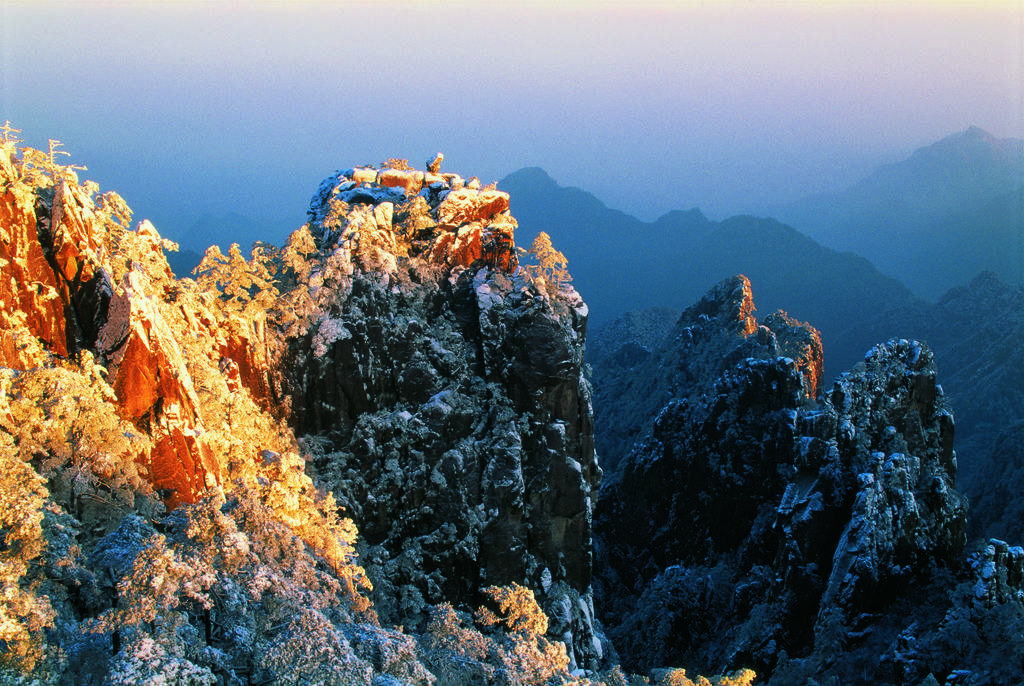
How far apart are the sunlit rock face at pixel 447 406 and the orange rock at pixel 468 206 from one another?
160mm

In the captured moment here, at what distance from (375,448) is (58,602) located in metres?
26.2

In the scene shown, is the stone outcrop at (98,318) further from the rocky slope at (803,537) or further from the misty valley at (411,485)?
the rocky slope at (803,537)

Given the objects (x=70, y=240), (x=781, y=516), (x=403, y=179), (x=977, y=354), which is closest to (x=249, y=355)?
(x=70, y=240)

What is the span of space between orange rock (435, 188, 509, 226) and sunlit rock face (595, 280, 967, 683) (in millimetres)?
37744

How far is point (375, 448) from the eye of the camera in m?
49.3

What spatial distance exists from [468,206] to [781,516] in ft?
138

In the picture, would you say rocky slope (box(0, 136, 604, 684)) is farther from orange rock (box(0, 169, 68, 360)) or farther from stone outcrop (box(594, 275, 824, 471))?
stone outcrop (box(594, 275, 824, 471))

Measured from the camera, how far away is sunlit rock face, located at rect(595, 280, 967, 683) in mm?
56500

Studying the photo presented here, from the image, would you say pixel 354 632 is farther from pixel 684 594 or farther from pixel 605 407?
pixel 605 407

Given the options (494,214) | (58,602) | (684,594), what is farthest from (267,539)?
(684,594)

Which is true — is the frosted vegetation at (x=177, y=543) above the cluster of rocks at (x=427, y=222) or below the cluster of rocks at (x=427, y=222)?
below

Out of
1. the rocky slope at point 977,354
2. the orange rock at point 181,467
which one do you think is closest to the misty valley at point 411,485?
the orange rock at point 181,467

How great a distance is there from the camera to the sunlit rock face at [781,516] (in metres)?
56.5

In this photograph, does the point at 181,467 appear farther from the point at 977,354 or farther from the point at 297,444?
the point at 977,354
